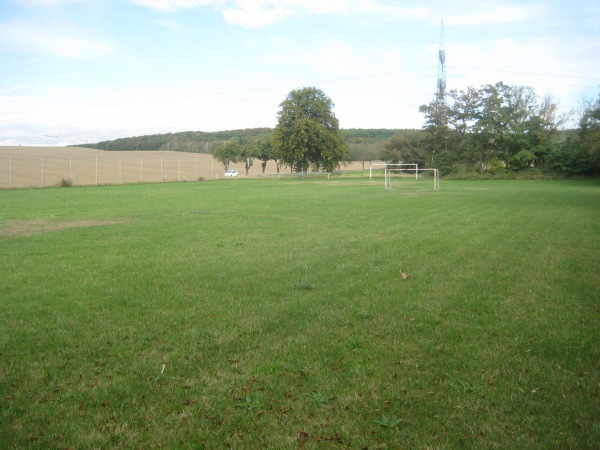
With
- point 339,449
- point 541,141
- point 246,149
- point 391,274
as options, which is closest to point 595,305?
point 391,274

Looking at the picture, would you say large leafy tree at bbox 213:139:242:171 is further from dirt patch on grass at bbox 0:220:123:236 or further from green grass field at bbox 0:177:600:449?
green grass field at bbox 0:177:600:449

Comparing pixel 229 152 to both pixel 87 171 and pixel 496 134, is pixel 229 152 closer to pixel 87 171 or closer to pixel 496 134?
pixel 87 171

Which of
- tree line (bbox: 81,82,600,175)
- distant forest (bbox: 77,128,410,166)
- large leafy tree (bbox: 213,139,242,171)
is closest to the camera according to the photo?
tree line (bbox: 81,82,600,175)

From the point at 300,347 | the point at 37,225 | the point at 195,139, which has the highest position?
the point at 195,139

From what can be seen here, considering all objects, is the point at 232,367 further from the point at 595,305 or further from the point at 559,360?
the point at 595,305

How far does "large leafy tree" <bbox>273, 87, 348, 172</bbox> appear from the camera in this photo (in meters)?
63.3

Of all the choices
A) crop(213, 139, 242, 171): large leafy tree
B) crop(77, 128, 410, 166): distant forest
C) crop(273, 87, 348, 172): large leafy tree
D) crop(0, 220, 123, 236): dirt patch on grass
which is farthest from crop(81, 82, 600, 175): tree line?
crop(0, 220, 123, 236): dirt patch on grass

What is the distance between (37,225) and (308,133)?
166 feet

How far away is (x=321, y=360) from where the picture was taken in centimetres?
448

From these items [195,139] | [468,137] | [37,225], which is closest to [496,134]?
[468,137]

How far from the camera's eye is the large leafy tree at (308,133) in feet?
208

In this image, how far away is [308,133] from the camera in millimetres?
63281

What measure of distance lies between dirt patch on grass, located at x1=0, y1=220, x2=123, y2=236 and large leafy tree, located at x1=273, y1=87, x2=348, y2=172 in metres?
48.7

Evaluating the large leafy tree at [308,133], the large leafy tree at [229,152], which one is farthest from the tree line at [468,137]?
the large leafy tree at [229,152]
